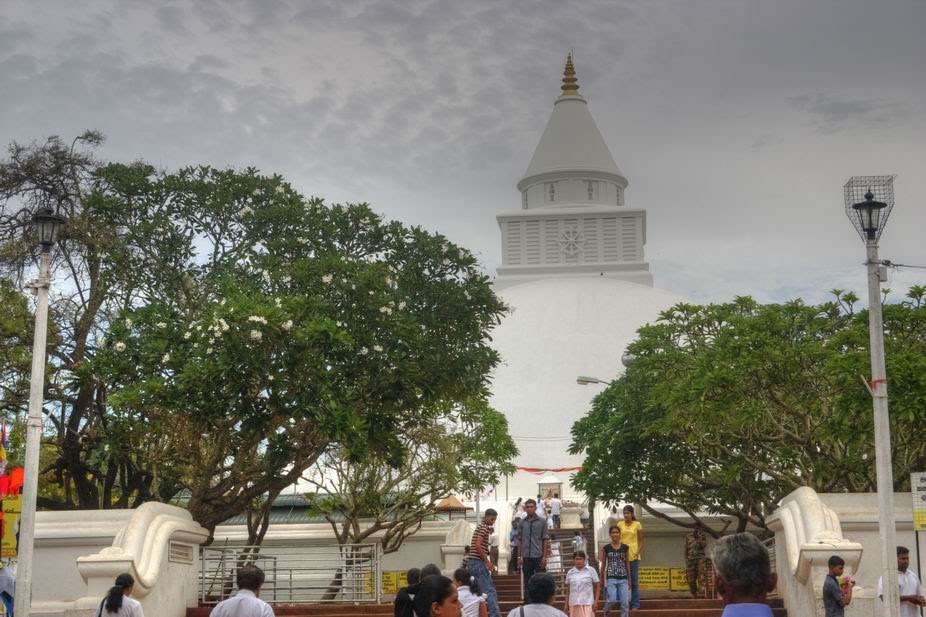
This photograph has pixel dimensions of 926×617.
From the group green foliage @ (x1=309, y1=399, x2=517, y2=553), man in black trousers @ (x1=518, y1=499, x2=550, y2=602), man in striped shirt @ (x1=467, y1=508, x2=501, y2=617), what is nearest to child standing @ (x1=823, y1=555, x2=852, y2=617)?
man in striped shirt @ (x1=467, y1=508, x2=501, y2=617)

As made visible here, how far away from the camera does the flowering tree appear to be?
17156 millimetres

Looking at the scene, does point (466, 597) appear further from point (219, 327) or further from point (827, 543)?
point (219, 327)

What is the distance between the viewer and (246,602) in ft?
28.6

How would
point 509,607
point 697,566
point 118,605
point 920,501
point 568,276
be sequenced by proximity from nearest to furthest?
point 118,605 → point 920,501 → point 509,607 → point 697,566 → point 568,276

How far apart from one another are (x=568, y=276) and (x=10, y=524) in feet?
180

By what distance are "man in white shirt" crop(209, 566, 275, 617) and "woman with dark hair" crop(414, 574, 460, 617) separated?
41.2 inches

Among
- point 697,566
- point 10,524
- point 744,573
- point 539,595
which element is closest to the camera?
point 744,573

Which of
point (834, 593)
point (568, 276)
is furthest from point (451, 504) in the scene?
point (568, 276)

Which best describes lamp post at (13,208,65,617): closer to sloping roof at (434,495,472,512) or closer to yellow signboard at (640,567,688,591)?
yellow signboard at (640,567,688,591)

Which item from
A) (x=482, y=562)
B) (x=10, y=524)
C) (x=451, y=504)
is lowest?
(x=482, y=562)

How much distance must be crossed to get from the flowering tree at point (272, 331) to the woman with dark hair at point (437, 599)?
8.62 m

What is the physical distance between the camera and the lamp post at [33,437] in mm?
13109

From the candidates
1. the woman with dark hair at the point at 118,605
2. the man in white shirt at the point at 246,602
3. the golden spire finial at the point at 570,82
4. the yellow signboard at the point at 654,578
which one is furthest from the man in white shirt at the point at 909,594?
the golden spire finial at the point at 570,82

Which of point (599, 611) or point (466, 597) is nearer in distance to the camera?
point (466, 597)
